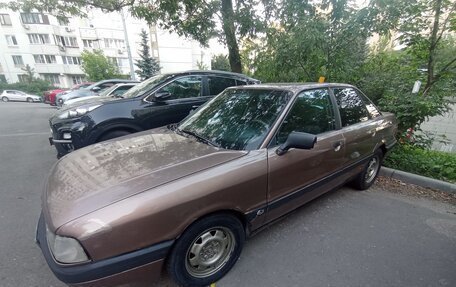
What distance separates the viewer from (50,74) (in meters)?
35.7

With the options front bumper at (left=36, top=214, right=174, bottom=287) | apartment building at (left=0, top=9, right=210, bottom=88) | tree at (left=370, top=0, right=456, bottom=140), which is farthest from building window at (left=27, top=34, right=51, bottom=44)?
front bumper at (left=36, top=214, right=174, bottom=287)

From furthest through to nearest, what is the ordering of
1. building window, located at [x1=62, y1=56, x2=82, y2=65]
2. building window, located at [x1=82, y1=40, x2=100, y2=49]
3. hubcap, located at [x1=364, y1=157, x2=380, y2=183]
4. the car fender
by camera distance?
building window, located at [x1=62, y1=56, x2=82, y2=65] → building window, located at [x1=82, y1=40, x2=100, y2=49] → the car fender → hubcap, located at [x1=364, y1=157, x2=380, y2=183]

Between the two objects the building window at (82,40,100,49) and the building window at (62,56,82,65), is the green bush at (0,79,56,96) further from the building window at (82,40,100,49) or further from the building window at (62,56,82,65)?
the building window at (82,40,100,49)

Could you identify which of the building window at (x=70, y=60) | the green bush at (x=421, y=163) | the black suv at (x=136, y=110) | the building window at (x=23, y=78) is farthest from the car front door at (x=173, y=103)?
the building window at (x=23, y=78)

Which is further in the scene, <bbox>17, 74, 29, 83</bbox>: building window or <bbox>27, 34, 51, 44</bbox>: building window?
<bbox>17, 74, 29, 83</bbox>: building window

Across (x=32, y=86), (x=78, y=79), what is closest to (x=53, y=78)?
(x=78, y=79)

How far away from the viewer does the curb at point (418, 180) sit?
3711 mm

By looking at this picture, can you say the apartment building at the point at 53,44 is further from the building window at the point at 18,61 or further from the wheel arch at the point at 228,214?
the wheel arch at the point at 228,214

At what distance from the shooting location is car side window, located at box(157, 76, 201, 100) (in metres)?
4.58

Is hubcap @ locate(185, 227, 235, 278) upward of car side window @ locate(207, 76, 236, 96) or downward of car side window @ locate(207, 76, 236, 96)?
downward

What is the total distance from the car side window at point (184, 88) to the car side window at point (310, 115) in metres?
2.68

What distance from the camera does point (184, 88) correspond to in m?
4.75

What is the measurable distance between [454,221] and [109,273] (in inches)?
153

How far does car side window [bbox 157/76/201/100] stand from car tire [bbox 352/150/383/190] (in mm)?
3212
